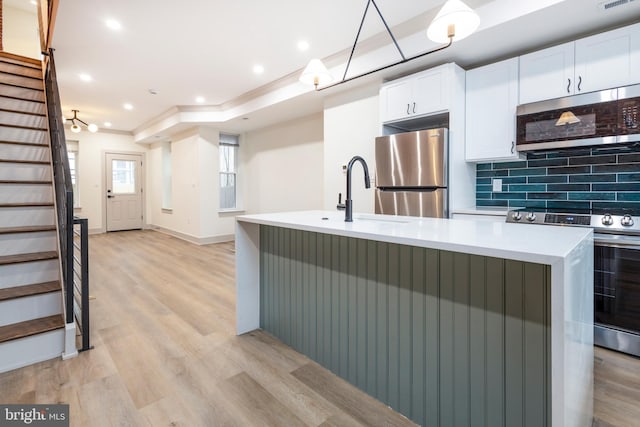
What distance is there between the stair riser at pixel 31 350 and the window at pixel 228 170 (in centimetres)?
494

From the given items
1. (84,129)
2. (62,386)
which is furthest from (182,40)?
(84,129)

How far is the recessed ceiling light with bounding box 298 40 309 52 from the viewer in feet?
11.2

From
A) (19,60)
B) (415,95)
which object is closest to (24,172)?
(19,60)

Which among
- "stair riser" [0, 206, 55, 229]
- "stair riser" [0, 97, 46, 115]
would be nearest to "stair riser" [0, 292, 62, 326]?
"stair riser" [0, 206, 55, 229]

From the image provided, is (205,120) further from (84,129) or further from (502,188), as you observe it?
(502,188)

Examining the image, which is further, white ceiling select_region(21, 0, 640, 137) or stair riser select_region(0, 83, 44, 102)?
stair riser select_region(0, 83, 44, 102)

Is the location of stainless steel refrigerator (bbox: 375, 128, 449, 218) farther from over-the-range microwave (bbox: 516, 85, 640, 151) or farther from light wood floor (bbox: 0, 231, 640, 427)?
light wood floor (bbox: 0, 231, 640, 427)

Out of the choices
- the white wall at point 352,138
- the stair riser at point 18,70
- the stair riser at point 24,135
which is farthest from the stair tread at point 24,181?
the white wall at point 352,138

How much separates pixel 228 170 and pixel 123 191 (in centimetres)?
337

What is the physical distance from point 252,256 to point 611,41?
10.2ft

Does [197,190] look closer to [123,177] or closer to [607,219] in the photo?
[123,177]

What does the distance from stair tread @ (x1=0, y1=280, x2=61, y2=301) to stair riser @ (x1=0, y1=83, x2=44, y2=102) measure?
273 centimetres

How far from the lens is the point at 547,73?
104 inches

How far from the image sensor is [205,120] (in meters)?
6.01
